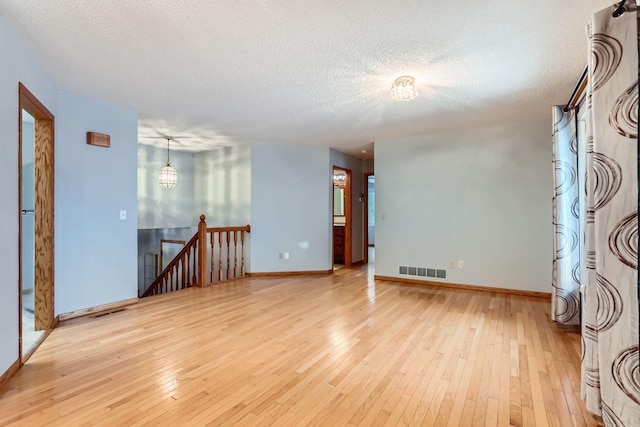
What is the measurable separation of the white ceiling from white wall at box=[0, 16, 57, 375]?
17 cm

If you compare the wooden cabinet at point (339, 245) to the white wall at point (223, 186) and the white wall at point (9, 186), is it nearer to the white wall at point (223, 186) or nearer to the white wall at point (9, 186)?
the white wall at point (223, 186)

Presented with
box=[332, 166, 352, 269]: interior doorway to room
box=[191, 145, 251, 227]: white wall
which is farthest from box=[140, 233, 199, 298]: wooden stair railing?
box=[332, 166, 352, 269]: interior doorway to room

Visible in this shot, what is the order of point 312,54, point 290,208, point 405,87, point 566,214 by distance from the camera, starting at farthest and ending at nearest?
point 290,208 → point 566,214 → point 405,87 → point 312,54

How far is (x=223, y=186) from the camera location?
20.3 ft

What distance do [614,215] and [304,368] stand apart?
204 cm

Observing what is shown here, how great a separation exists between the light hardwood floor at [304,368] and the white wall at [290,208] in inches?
77.6

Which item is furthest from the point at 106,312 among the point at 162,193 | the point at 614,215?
the point at 614,215

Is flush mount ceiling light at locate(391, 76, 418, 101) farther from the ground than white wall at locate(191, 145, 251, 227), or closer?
farther from the ground

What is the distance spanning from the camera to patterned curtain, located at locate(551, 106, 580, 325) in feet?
10.3

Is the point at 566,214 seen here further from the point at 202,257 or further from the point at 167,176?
the point at 167,176

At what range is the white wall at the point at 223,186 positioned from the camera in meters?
5.82

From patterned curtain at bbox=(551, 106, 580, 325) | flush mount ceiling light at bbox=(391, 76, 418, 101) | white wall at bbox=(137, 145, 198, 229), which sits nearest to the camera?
flush mount ceiling light at bbox=(391, 76, 418, 101)

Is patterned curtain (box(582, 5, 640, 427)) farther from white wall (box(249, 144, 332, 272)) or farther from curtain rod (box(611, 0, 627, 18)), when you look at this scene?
white wall (box(249, 144, 332, 272))

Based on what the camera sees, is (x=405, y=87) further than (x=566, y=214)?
No
